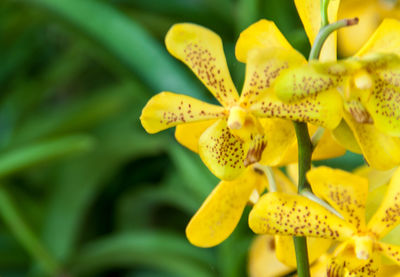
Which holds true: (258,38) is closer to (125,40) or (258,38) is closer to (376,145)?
(376,145)

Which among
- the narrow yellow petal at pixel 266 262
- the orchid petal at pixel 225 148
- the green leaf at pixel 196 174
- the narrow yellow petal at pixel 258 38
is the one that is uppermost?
the narrow yellow petal at pixel 258 38

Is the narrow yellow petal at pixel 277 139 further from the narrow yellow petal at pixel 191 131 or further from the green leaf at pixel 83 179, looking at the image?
the green leaf at pixel 83 179

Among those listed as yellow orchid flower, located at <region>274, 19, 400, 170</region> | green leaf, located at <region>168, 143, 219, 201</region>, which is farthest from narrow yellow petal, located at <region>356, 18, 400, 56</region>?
green leaf, located at <region>168, 143, 219, 201</region>

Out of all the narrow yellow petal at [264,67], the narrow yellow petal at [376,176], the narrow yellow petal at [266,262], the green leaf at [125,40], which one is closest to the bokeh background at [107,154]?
the green leaf at [125,40]

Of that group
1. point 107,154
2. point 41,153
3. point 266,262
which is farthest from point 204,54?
point 107,154

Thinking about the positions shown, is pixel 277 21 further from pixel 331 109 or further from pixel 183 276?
pixel 331 109
